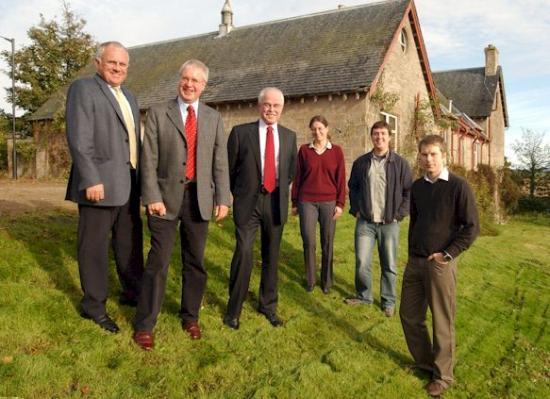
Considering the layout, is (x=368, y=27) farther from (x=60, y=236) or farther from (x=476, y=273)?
(x=60, y=236)

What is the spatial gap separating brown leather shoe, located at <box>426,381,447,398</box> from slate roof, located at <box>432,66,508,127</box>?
100 ft

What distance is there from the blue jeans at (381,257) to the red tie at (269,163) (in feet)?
5.17

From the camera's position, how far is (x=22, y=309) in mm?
3826

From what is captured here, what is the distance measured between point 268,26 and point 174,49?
506 cm

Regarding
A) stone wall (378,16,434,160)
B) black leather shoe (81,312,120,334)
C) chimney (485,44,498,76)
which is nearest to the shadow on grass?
black leather shoe (81,312,120,334)

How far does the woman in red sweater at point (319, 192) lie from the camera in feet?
18.1

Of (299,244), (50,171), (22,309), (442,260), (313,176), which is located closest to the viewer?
(442,260)

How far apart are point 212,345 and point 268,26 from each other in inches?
730

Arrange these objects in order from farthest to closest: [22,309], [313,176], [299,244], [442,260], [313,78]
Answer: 1. [313,78]
2. [299,244]
3. [313,176]
4. [22,309]
5. [442,260]

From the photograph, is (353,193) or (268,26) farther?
(268,26)

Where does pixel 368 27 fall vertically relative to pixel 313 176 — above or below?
above

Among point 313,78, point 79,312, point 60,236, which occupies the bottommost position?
point 79,312

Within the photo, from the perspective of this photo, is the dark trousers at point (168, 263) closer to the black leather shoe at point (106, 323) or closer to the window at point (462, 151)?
the black leather shoe at point (106, 323)

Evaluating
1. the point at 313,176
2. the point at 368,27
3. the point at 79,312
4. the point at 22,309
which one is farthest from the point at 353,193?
the point at 368,27
